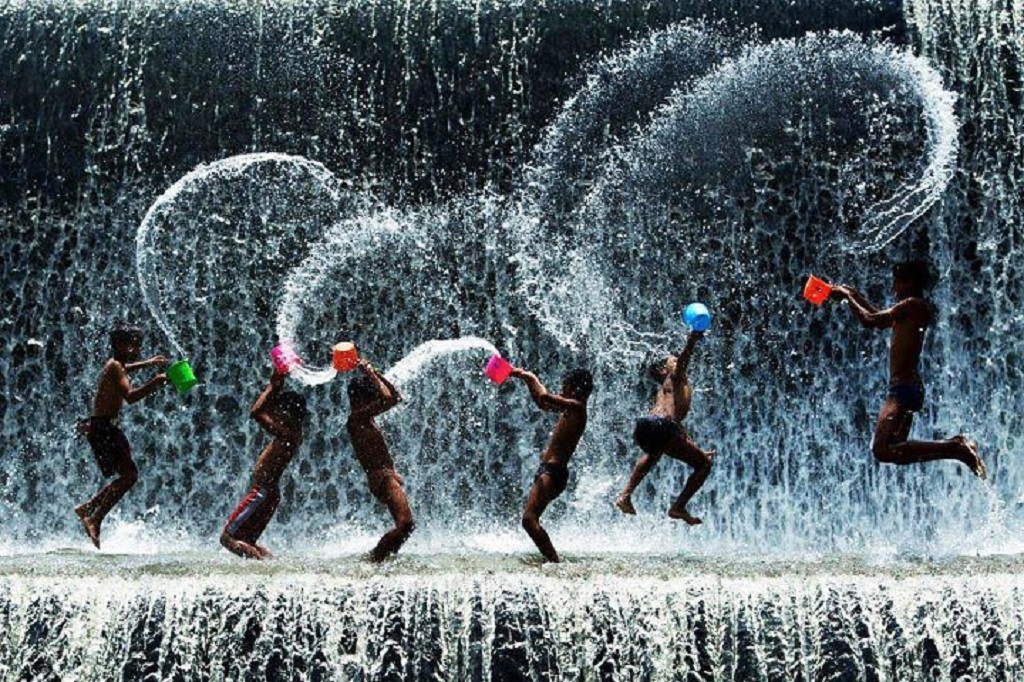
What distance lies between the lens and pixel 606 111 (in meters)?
11.4

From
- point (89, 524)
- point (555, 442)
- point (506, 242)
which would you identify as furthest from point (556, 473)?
point (506, 242)

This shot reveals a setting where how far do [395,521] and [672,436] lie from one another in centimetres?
142

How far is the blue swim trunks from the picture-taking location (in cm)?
914

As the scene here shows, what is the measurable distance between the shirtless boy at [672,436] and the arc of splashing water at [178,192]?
2897mm

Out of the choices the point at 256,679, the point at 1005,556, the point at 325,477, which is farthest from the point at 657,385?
the point at 256,679

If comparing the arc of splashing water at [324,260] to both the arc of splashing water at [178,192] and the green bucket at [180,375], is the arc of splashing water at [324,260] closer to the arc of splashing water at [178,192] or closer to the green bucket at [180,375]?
the arc of splashing water at [178,192]

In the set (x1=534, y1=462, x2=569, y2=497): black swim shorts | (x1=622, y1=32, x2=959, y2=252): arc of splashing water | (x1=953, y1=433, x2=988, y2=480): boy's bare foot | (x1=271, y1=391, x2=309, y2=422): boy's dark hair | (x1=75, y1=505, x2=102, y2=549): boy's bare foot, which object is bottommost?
(x1=75, y1=505, x2=102, y2=549): boy's bare foot

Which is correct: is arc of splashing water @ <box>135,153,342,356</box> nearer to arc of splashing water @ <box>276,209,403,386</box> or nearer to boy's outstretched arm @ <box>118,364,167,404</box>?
arc of splashing water @ <box>276,209,403,386</box>

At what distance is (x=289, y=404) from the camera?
9492mm

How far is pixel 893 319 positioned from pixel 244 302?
13.4ft

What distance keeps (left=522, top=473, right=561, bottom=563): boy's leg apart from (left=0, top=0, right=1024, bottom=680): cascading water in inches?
63.6

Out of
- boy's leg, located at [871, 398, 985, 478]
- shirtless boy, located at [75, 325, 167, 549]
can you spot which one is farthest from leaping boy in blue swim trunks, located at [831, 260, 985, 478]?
shirtless boy, located at [75, 325, 167, 549]

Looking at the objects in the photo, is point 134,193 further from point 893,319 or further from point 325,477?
point 893,319

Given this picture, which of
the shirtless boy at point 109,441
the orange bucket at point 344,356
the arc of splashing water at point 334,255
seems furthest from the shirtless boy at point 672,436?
the shirtless boy at point 109,441
